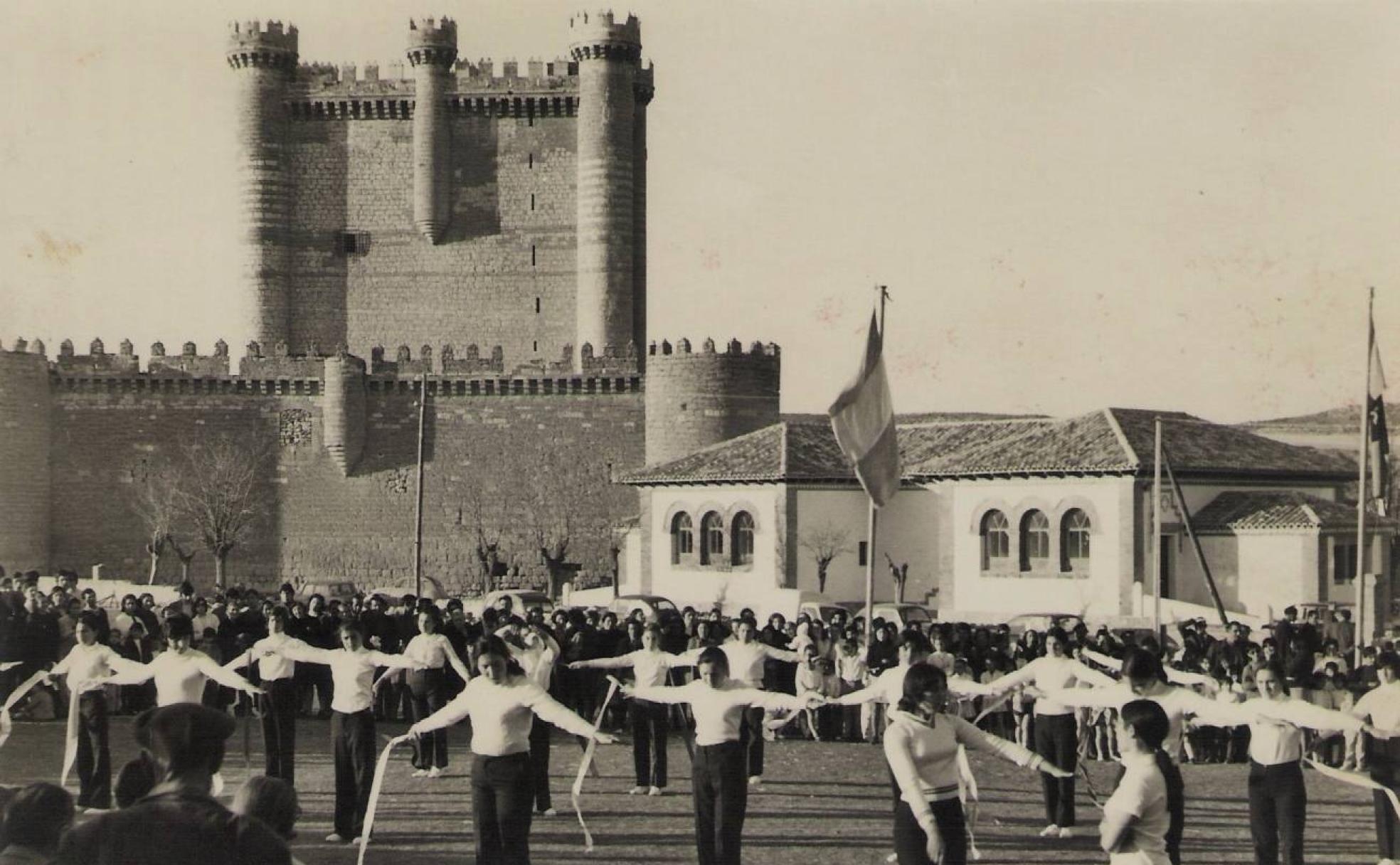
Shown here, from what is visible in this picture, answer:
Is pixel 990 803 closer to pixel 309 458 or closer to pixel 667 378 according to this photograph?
pixel 667 378

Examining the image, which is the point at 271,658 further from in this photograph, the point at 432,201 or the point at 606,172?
the point at 432,201

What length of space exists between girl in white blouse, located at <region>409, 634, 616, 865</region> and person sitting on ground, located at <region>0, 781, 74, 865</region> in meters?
5.08

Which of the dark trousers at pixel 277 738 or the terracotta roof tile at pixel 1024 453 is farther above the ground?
the terracotta roof tile at pixel 1024 453

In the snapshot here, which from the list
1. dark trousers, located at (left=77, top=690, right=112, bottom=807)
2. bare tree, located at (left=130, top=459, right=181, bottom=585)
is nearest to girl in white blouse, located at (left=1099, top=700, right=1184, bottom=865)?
dark trousers, located at (left=77, top=690, right=112, bottom=807)

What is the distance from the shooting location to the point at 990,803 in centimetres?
1591

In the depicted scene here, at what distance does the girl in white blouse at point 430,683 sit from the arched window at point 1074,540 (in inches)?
784

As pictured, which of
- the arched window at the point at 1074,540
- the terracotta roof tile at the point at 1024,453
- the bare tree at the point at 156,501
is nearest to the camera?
the arched window at the point at 1074,540

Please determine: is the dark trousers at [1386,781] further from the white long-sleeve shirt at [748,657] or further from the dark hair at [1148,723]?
the white long-sleeve shirt at [748,657]

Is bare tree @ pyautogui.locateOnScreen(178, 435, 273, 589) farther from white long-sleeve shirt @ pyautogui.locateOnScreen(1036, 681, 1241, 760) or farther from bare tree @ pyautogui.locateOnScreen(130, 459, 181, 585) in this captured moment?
white long-sleeve shirt @ pyautogui.locateOnScreen(1036, 681, 1241, 760)

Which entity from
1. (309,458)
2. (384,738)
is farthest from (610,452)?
(384,738)

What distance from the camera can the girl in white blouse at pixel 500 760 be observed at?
10875 mm

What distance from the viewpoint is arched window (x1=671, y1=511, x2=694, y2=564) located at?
42281 mm

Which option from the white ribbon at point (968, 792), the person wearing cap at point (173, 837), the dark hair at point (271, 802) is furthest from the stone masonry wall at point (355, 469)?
the person wearing cap at point (173, 837)

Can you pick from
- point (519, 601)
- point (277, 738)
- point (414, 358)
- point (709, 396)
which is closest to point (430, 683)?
point (277, 738)
